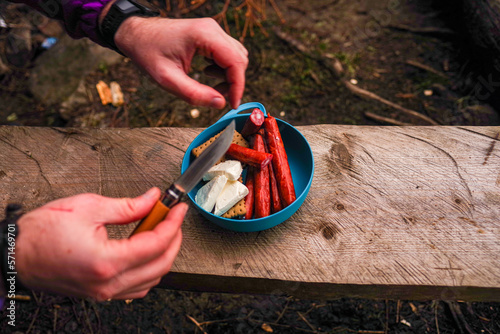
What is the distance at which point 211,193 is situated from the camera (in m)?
1.42

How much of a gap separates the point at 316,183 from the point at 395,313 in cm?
127

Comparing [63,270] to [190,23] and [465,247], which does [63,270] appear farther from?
[465,247]

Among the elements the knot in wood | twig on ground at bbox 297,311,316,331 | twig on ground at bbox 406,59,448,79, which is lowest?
twig on ground at bbox 297,311,316,331

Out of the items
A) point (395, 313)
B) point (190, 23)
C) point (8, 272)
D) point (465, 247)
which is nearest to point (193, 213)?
point (8, 272)

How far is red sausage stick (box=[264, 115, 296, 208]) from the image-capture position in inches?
58.4

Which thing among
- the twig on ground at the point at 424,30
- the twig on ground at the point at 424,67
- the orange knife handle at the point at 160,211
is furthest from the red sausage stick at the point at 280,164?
the twig on ground at the point at 424,30

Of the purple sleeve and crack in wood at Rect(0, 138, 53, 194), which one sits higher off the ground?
the purple sleeve

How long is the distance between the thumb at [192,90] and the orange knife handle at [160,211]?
0.45m

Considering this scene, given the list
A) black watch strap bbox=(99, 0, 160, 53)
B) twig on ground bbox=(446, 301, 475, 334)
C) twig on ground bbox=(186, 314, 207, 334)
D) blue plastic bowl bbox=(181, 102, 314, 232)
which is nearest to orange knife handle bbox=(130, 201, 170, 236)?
blue plastic bowl bbox=(181, 102, 314, 232)

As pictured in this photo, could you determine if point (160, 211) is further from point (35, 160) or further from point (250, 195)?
point (35, 160)

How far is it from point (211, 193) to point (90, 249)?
55 centimetres

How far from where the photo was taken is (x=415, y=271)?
141cm

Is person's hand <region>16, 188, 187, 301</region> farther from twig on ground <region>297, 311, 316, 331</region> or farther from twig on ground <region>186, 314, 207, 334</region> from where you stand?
twig on ground <region>297, 311, 316, 331</region>

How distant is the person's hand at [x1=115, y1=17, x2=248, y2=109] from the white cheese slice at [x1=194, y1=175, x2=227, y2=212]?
1.09 ft
